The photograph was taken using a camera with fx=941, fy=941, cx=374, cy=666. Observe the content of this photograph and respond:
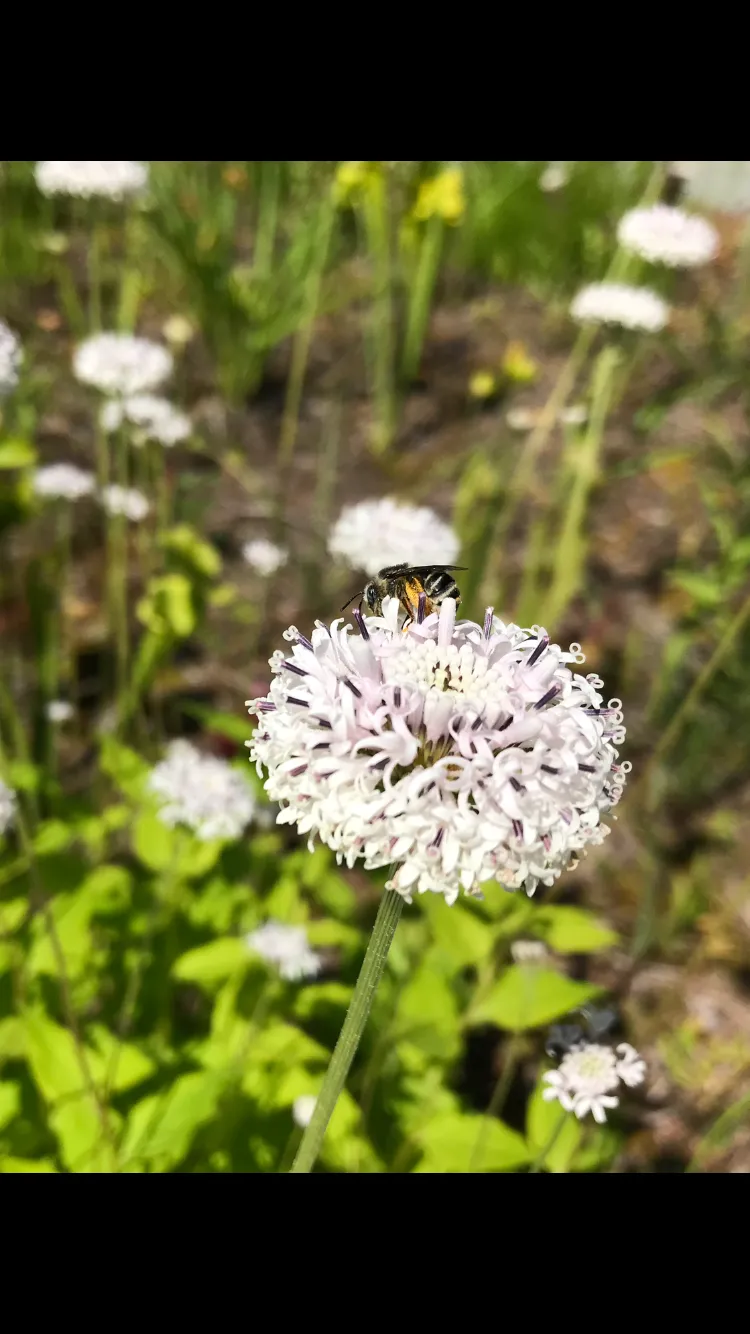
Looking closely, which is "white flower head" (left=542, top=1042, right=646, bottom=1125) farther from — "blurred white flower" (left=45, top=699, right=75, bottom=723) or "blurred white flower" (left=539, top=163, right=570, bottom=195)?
"blurred white flower" (left=539, top=163, right=570, bottom=195)

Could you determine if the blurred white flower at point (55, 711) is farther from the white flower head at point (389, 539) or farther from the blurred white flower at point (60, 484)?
the white flower head at point (389, 539)

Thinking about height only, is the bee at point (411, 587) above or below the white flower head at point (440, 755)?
above

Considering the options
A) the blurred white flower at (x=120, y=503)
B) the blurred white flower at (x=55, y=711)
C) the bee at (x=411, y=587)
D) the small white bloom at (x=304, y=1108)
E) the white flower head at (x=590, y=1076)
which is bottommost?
the small white bloom at (x=304, y=1108)

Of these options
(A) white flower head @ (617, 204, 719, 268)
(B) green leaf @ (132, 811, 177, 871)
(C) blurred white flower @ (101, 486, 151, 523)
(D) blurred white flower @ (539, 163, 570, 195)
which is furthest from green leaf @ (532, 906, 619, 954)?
(D) blurred white flower @ (539, 163, 570, 195)

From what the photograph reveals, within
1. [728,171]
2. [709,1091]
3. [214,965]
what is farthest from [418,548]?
[728,171]

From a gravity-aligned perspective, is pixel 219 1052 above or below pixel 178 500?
below

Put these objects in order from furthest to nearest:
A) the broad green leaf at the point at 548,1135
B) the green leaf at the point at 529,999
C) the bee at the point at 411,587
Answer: the green leaf at the point at 529,999 → the broad green leaf at the point at 548,1135 → the bee at the point at 411,587

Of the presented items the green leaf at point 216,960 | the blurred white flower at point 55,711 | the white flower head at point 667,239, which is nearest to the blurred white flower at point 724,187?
the white flower head at point 667,239

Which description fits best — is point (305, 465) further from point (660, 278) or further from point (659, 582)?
point (660, 278)
